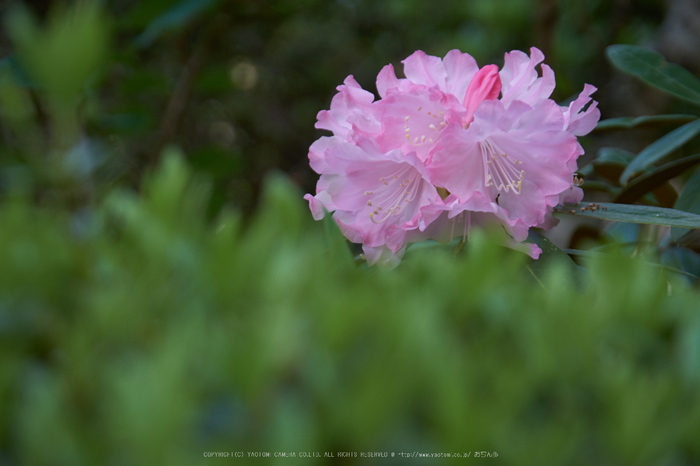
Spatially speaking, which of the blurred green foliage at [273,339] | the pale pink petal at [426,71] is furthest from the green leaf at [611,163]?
the blurred green foliage at [273,339]

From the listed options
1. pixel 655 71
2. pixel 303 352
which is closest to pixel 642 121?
pixel 655 71

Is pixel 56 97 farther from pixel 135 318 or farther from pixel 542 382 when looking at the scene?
pixel 542 382

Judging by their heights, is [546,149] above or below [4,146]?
above

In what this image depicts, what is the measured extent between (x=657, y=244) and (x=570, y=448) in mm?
1000

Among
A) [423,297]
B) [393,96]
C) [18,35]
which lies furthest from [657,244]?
[18,35]

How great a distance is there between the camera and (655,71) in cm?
113

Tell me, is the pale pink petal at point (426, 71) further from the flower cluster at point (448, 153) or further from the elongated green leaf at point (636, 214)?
the elongated green leaf at point (636, 214)

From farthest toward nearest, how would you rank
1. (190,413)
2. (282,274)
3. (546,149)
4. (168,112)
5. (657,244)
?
(168,112), (657,244), (546,149), (282,274), (190,413)

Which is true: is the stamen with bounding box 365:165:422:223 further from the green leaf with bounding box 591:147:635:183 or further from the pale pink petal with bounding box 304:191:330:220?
the green leaf with bounding box 591:147:635:183

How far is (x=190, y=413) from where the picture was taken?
13.3 inches

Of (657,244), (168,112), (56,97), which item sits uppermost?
(56,97)

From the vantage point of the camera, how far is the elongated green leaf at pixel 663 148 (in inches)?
42.1

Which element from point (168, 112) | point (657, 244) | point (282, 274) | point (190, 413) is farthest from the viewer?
point (168, 112)

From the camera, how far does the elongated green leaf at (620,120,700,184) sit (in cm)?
107
